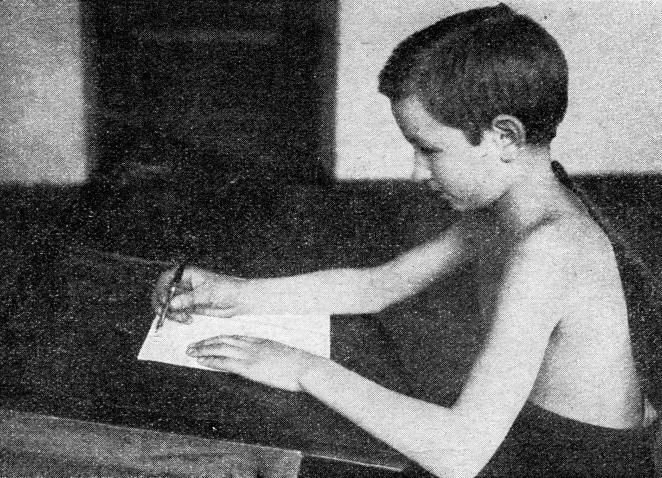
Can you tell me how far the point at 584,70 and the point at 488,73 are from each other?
133 mm


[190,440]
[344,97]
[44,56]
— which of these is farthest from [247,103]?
[190,440]

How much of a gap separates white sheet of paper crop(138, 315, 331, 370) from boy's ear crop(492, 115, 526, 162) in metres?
0.31

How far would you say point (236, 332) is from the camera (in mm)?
808

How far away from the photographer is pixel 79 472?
0.70 meters

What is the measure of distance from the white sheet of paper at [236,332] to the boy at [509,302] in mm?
31

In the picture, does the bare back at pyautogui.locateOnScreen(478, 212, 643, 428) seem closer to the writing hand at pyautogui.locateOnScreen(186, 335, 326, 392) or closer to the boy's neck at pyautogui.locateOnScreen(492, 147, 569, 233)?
the boy's neck at pyautogui.locateOnScreen(492, 147, 569, 233)

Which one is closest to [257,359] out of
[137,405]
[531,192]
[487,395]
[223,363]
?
[223,363]

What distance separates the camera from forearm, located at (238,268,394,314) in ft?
2.79

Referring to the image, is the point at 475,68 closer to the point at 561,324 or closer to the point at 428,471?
the point at 561,324

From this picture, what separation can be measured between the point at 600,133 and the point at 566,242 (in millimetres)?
150

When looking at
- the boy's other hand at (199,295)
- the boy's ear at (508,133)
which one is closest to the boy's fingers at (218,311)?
the boy's other hand at (199,295)

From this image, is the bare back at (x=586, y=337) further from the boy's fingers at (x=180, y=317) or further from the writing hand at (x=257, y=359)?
the boy's fingers at (x=180, y=317)

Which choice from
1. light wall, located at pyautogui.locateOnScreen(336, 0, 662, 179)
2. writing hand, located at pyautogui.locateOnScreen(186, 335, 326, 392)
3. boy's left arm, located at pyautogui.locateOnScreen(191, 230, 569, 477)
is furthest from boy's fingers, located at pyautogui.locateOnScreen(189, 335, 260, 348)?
light wall, located at pyautogui.locateOnScreen(336, 0, 662, 179)

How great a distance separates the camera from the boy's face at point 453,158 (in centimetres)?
70
